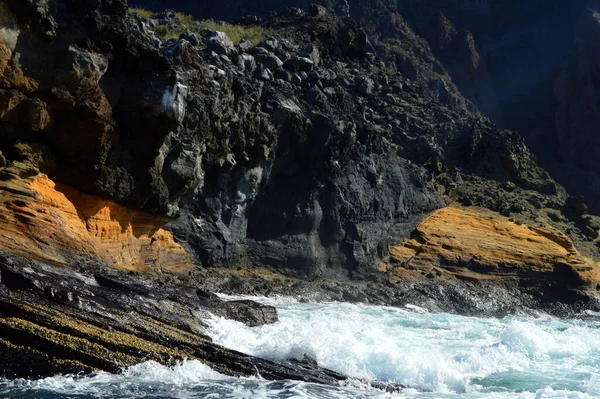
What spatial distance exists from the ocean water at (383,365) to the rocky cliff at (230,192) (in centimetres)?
50

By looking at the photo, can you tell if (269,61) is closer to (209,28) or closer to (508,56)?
(209,28)

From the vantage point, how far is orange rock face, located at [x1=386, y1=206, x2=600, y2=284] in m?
30.6

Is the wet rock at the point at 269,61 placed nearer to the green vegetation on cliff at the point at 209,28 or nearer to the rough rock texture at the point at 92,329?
the green vegetation on cliff at the point at 209,28

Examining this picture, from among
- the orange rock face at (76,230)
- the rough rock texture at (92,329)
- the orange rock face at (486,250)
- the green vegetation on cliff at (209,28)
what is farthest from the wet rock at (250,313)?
the green vegetation on cliff at (209,28)

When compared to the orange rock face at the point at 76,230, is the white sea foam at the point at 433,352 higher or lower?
lower

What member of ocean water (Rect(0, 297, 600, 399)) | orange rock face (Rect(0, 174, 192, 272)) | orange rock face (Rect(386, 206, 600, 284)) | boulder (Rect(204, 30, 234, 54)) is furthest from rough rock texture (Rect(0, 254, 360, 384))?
orange rock face (Rect(386, 206, 600, 284))

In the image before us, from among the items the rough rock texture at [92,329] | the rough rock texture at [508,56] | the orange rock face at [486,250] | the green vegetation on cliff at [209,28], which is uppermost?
the rough rock texture at [508,56]

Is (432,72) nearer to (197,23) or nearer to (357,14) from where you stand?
(357,14)

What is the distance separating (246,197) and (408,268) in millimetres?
7888

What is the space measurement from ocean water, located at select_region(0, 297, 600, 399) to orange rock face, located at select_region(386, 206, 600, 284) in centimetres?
915

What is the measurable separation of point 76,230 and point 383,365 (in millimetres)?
8234

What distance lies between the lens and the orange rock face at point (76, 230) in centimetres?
1454

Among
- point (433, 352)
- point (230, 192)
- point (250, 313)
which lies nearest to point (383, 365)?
point (433, 352)

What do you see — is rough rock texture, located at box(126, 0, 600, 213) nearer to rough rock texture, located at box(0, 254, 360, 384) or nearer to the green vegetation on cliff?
the green vegetation on cliff
